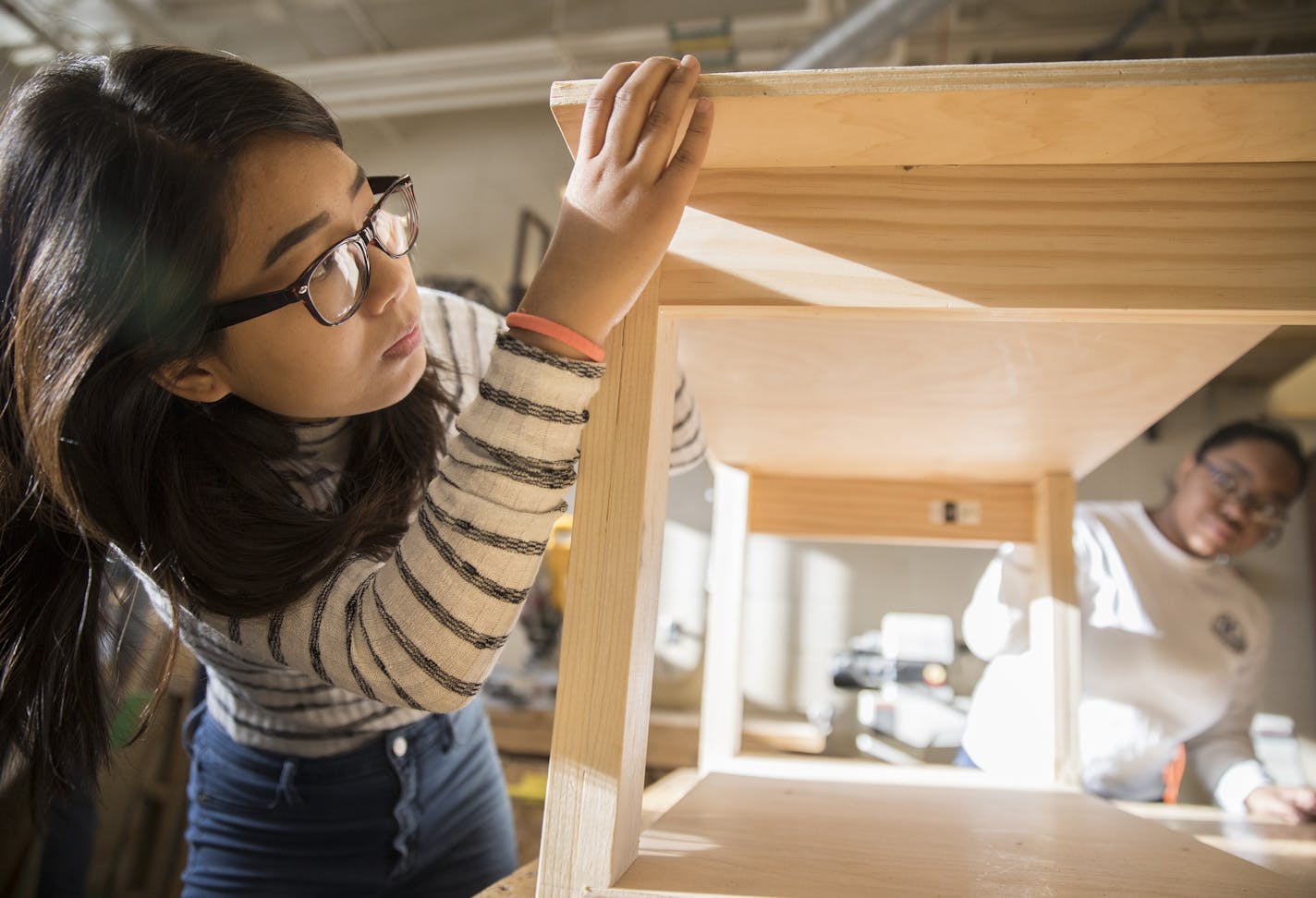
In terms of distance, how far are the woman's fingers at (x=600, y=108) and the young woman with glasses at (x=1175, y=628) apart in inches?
50.2

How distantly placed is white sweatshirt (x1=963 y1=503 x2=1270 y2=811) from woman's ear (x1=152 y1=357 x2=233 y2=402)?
1.33 meters

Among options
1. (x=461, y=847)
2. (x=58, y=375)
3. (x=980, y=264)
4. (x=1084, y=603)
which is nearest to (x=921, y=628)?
(x=1084, y=603)

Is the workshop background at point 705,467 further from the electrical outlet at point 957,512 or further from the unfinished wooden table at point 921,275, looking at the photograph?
the unfinished wooden table at point 921,275

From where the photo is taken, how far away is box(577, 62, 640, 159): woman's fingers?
537 mm

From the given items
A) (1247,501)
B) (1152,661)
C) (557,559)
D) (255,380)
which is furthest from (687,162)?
(557,559)

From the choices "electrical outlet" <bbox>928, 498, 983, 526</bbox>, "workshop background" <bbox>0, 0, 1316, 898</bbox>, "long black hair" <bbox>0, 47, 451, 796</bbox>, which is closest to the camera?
"long black hair" <bbox>0, 47, 451, 796</bbox>

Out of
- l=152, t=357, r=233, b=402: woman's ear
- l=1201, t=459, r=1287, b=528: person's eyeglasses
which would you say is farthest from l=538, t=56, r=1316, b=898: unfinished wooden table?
l=1201, t=459, r=1287, b=528: person's eyeglasses

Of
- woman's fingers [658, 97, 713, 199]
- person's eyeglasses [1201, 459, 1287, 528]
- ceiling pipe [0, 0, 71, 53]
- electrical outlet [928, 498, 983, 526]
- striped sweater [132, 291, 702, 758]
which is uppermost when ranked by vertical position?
ceiling pipe [0, 0, 71, 53]

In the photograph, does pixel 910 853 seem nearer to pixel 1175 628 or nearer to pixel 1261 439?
pixel 1175 628

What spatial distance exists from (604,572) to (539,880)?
0.61 feet

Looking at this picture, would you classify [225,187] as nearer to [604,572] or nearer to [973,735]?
[604,572]

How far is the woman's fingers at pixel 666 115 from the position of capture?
52 centimetres

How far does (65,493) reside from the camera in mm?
612

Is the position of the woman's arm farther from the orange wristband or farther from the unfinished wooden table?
the orange wristband
